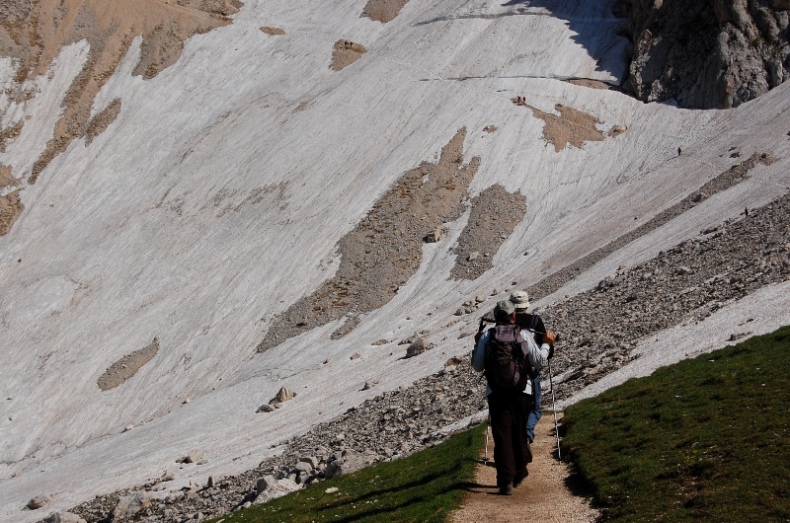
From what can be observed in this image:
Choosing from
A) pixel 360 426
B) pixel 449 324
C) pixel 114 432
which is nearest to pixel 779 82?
pixel 449 324

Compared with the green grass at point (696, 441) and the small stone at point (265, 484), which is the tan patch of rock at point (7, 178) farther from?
the green grass at point (696, 441)

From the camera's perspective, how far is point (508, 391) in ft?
52.7

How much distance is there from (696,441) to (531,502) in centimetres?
353

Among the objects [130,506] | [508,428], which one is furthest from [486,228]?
[508,428]

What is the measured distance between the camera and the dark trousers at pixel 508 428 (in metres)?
16.1

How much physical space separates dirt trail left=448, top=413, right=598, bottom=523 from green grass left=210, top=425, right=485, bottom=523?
12.6 inches

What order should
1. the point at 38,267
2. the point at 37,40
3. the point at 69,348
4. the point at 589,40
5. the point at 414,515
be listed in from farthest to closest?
1. the point at 37,40
2. the point at 589,40
3. the point at 38,267
4. the point at 69,348
5. the point at 414,515

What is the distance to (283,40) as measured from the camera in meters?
94.5

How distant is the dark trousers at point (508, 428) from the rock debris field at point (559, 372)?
495 inches

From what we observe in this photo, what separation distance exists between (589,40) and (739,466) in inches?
2839

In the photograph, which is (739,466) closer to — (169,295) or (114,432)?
(114,432)

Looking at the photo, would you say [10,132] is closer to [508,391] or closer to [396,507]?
[396,507]

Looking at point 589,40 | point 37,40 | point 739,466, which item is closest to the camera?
point 739,466

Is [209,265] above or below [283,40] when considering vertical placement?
below
